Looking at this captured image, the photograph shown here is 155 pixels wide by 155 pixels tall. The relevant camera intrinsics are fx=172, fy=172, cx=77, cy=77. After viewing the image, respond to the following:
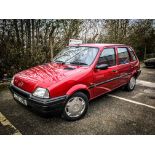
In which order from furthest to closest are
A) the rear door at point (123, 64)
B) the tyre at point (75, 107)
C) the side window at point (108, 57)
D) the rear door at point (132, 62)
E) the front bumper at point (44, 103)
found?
→ the rear door at point (132, 62)
the rear door at point (123, 64)
the side window at point (108, 57)
the tyre at point (75, 107)
the front bumper at point (44, 103)

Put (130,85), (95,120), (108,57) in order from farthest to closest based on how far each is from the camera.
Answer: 1. (130,85)
2. (108,57)
3. (95,120)

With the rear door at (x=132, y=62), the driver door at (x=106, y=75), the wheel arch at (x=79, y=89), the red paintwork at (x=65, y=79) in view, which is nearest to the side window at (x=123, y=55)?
the rear door at (x=132, y=62)

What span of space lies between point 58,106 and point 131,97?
2.99 m

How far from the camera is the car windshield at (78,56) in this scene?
4246 mm

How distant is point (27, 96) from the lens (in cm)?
343

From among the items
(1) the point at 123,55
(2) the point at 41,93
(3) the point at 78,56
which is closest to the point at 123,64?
(1) the point at 123,55

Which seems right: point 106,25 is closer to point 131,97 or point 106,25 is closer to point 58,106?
point 131,97

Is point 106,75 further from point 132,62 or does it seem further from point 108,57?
point 132,62

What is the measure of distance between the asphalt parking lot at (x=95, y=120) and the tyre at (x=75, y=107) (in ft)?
0.44

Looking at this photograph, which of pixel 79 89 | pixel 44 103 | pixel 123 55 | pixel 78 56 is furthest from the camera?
pixel 123 55

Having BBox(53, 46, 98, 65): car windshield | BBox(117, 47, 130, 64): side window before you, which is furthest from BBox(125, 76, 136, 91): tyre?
BBox(53, 46, 98, 65): car windshield

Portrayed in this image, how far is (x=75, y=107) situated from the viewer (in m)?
3.76

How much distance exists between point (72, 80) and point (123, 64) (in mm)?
2330

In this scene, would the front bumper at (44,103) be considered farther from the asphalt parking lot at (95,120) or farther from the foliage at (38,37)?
the foliage at (38,37)
